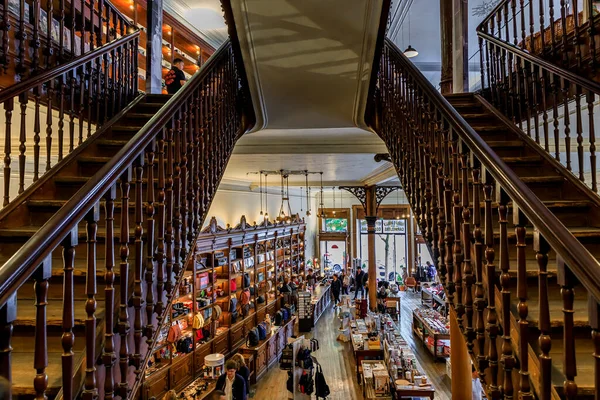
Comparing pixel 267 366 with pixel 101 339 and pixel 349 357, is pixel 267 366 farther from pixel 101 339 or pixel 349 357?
pixel 101 339

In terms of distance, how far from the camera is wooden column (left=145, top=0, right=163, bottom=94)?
14.8 feet

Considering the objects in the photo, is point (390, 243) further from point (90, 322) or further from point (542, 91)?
point (90, 322)

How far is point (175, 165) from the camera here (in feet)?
7.27

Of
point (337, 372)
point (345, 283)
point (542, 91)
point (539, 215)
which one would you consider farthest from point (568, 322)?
point (345, 283)

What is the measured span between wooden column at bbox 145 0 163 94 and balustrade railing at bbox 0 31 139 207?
48 centimetres

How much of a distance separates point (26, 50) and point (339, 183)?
884cm

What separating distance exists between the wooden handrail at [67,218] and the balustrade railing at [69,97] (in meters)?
1.15

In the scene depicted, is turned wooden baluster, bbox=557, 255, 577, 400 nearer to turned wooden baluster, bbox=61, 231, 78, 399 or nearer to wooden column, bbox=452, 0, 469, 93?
turned wooden baluster, bbox=61, 231, 78, 399

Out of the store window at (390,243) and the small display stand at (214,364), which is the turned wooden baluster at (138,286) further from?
the store window at (390,243)

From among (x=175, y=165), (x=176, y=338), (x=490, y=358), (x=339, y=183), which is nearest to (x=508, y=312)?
(x=490, y=358)

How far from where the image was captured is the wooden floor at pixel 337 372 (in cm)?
658

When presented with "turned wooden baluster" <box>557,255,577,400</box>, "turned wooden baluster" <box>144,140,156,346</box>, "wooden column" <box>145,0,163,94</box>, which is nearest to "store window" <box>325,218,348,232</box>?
"wooden column" <box>145,0,163,94</box>

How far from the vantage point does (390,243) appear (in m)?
17.1

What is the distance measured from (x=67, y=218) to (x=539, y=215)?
1.62 m
